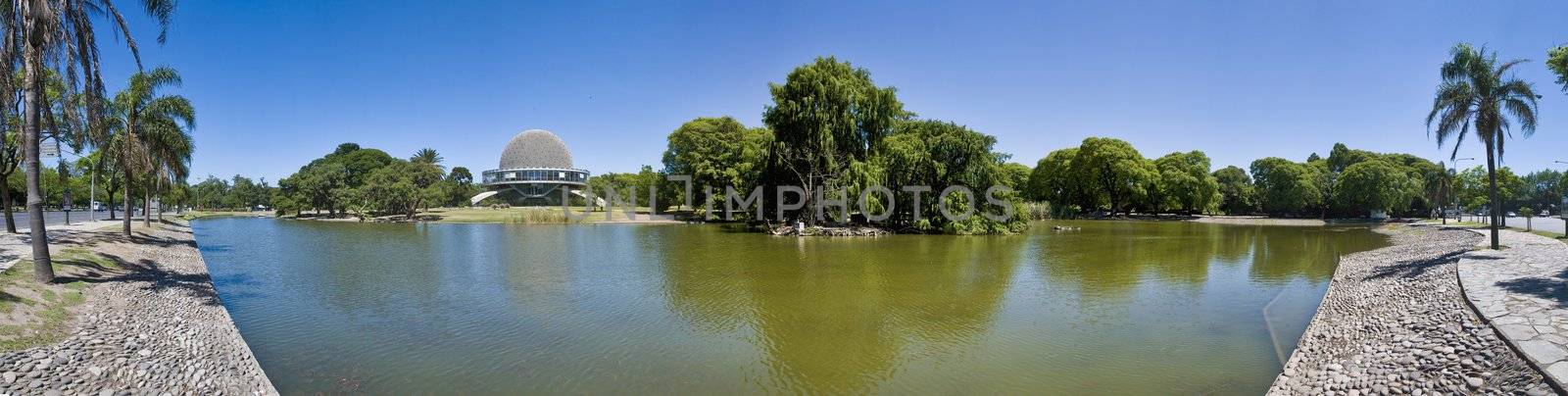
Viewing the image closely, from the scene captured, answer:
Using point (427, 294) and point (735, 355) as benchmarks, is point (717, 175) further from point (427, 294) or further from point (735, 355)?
point (735, 355)

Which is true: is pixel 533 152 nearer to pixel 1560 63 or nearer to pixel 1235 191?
pixel 1235 191

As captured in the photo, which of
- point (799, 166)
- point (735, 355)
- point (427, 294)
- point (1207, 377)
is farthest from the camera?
point (799, 166)

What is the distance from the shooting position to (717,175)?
1757 inches

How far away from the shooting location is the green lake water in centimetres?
781

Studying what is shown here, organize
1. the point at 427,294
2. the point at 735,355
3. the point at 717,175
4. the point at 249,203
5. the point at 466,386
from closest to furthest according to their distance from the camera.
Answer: the point at 466,386 → the point at 735,355 → the point at 427,294 → the point at 717,175 → the point at 249,203

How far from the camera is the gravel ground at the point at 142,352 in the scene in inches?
245

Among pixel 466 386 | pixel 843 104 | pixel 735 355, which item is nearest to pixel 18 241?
pixel 466 386

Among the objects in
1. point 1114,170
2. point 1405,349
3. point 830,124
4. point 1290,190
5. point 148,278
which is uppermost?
point 830,124

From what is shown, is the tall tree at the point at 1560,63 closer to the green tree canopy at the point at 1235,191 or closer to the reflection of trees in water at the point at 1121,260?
the reflection of trees in water at the point at 1121,260

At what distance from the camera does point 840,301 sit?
13.0 metres

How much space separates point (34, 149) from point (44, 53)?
188cm

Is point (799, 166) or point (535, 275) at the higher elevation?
point (799, 166)

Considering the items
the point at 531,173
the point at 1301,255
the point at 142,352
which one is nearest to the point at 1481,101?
the point at 1301,255

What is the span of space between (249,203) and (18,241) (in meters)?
95.1
